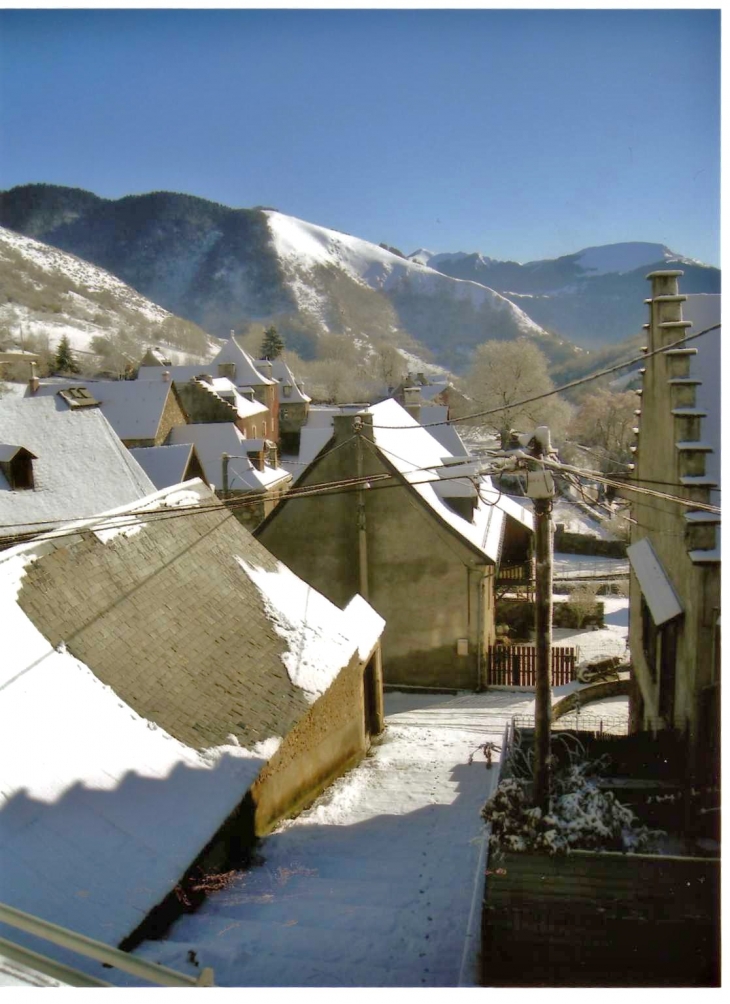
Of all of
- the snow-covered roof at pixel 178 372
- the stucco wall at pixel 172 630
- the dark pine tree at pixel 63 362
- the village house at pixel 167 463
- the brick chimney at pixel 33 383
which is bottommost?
the stucco wall at pixel 172 630

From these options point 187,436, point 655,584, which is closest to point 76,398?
point 187,436

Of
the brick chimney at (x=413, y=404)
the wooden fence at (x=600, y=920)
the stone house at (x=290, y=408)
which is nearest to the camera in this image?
the wooden fence at (x=600, y=920)

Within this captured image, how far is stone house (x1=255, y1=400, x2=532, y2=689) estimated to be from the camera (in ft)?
61.0

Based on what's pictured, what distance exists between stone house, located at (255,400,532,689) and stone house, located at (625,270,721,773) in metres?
6.90

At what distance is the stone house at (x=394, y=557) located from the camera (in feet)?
61.0

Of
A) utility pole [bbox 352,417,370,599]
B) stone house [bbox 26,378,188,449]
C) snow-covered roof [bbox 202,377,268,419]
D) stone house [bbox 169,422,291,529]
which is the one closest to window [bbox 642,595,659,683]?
utility pole [bbox 352,417,370,599]

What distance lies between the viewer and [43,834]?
20.3 ft

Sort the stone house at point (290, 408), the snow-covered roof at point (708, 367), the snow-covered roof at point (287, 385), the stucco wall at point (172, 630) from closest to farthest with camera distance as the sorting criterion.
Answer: the snow-covered roof at point (708, 367) < the stucco wall at point (172, 630) < the stone house at point (290, 408) < the snow-covered roof at point (287, 385)

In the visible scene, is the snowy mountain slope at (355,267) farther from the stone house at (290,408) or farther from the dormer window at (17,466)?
the dormer window at (17,466)

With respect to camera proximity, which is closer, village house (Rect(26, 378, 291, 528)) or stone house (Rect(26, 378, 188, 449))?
village house (Rect(26, 378, 291, 528))

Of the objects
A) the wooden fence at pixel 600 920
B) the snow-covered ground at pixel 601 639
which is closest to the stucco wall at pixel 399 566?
the snow-covered ground at pixel 601 639

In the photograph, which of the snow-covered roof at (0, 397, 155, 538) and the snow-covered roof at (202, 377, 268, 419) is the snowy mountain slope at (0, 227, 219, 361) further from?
the snow-covered roof at (0, 397, 155, 538)

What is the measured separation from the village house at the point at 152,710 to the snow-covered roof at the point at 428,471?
246 inches

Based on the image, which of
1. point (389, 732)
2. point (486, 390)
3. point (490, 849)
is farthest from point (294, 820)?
point (486, 390)
